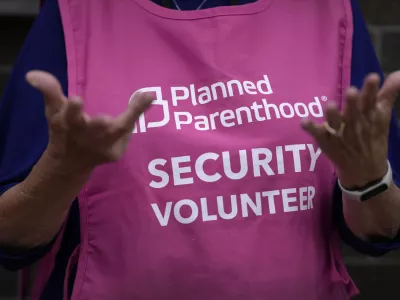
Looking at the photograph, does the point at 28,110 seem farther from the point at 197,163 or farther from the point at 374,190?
the point at 374,190

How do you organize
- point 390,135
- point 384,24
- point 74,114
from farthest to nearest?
point 384,24 < point 390,135 < point 74,114

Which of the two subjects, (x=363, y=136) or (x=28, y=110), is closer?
(x=363, y=136)

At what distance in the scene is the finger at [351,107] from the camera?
92 centimetres

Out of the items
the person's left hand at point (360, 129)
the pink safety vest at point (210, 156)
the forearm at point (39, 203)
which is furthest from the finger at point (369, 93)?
the forearm at point (39, 203)

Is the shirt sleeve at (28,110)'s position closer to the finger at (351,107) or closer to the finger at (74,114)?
the finger at (74,114)

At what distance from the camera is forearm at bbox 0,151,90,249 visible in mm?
995

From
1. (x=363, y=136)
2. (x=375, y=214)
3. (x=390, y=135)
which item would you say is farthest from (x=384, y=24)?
(x=363, y=136)

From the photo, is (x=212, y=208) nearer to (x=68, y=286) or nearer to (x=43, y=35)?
(x=68, y=286)

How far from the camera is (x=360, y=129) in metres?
0.96

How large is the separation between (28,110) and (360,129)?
503 mm

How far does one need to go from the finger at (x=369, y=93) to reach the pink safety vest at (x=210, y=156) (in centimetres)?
24

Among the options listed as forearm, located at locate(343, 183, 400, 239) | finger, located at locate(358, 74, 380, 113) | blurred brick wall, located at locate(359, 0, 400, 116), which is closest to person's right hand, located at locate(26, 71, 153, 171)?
finger, located at locate(358, 74, 380, 113)

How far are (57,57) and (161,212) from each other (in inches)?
11.2

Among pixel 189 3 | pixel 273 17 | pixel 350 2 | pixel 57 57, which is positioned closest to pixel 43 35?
pixel 57 57
